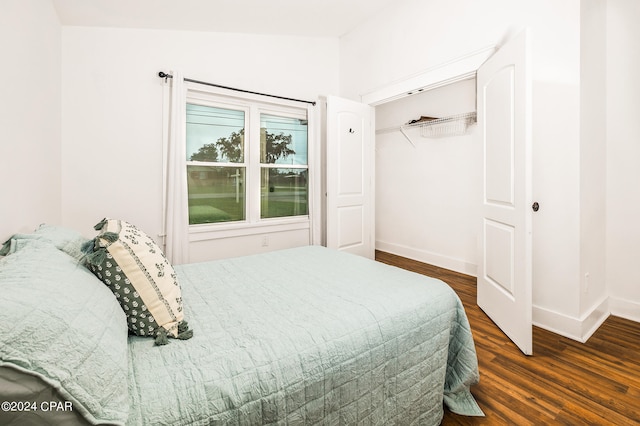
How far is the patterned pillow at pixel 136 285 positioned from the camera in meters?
1.02

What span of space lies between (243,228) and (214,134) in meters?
1.12

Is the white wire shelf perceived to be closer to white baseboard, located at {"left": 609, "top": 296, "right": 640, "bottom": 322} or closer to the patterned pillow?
white baseboard, located at {"left": 609, "top": 296, "right": 640, "bottom": 322}

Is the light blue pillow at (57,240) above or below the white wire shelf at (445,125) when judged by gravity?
below

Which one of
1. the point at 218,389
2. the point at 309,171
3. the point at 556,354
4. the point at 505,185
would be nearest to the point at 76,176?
the point at 309,171

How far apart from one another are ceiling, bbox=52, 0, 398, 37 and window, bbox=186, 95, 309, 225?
0.72m

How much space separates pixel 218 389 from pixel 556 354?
7.47ft

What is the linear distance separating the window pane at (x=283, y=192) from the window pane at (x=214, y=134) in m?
0.46

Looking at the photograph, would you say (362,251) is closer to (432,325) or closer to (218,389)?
(432,325)

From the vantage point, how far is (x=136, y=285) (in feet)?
3.41

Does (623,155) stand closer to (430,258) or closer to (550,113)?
(550,113)

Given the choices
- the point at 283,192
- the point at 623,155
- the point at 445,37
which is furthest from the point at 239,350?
the point at 623,155

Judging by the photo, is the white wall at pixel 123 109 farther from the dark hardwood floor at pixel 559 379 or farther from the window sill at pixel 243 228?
the dark hardwood floor at pixel 559 379

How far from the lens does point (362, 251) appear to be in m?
3.96

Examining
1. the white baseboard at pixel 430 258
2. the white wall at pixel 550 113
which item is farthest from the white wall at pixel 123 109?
the white baseboard at pixel 430 258
